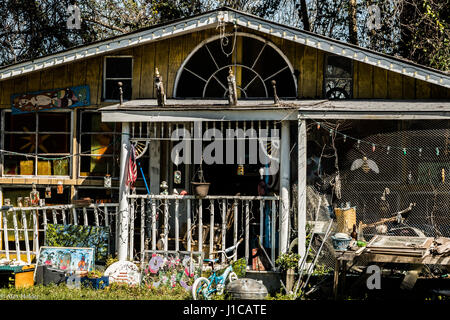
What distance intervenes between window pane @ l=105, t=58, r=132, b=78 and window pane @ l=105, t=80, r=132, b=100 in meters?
0.12

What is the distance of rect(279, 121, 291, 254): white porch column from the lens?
9.45 meters

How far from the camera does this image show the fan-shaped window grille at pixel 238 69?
421 inches

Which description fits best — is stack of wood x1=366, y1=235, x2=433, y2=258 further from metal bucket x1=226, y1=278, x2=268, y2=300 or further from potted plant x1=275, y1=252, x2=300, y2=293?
metal bucket x1=226, y1=278, x2=268, y2=300

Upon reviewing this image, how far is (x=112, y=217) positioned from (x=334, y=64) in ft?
17.0

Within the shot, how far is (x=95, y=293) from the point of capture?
8.86 m

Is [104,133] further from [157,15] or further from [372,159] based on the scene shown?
[157,15]

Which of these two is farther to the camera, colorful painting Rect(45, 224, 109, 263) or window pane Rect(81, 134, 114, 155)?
window pane Rect(81, 134, 114, 155)

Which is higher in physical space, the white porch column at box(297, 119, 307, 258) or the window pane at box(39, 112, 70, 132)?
the window pane at box(39, 112, 70, 132)

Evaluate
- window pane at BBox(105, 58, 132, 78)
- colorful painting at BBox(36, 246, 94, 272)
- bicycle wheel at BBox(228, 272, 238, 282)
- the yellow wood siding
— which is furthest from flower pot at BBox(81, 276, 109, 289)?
window pane at BBox(105, 58, 132, 78)

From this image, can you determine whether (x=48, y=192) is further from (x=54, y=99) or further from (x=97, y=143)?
(x=54, y=99)

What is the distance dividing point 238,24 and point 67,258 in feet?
17.3

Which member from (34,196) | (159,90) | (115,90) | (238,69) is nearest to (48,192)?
(34,196)

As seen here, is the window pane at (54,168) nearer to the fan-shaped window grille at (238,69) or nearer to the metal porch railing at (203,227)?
the metal porch railing at (203,227)

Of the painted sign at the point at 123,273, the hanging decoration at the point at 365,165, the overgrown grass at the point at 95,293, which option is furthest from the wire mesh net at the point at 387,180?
the painted sign at the point at 123,273
